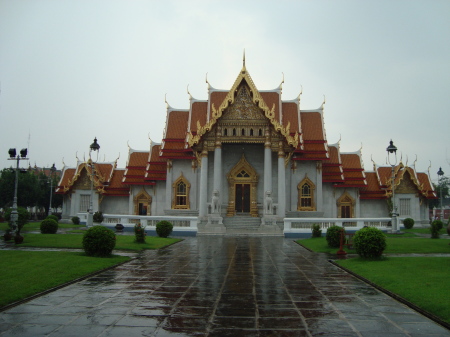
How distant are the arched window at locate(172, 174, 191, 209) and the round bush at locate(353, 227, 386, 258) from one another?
2243cm

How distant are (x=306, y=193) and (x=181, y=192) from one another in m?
10.2

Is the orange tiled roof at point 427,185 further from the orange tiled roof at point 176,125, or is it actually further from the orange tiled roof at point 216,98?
the orange tiled roof at point 176,125

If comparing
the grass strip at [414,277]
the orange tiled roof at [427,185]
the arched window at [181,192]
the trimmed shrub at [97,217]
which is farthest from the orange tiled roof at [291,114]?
the grass strip at [414,277]

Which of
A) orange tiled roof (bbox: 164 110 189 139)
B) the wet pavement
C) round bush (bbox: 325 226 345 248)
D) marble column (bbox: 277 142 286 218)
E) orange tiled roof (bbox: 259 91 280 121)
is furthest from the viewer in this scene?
orange tiled roof (bbox: 259 91 280 121)

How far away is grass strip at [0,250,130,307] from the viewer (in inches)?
341

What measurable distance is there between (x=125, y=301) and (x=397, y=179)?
113 ft

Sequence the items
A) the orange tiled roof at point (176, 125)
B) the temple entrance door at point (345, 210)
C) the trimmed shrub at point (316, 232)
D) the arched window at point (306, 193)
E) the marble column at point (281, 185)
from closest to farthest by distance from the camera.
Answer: the trimmed shrub at point (316, 232)
the marble column at point (281, 185)
the arched window at point (306, 193)
the temple entrance door at point (345, 210)
the orange tiled roof at point (176, 125)

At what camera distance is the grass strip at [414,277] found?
25.6 feet

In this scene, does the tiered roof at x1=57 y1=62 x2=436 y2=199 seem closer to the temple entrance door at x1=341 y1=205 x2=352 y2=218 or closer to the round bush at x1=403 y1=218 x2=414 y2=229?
the temple entrance door at x1=341 y1=205 x2=352 y2=218

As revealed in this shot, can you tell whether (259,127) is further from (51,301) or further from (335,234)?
(51,301)

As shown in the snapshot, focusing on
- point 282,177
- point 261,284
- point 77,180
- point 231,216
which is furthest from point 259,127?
point 261,284

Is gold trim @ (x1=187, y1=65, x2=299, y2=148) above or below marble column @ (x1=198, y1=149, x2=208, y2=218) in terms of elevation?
above

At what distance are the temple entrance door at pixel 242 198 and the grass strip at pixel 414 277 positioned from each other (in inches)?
798

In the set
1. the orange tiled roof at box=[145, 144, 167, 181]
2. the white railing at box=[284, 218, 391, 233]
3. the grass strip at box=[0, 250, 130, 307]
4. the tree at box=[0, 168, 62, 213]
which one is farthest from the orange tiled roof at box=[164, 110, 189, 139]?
the grass strip at box=[0, 250, 130, 307]
